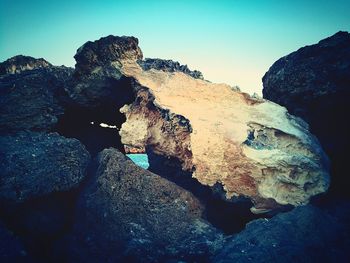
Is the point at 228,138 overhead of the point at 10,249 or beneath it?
overhead

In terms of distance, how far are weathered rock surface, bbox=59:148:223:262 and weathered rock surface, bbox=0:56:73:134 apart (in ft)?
2.85

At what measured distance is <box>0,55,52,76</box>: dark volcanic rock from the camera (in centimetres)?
405

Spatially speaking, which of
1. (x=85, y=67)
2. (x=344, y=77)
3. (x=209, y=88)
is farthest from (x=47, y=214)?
(x=344, y=77)

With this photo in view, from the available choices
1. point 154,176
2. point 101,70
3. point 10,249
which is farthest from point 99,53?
point 10,249

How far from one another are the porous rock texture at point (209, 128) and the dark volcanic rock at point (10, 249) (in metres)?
1.37

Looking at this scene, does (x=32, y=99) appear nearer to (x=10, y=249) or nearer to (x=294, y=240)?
(x=10, y=249)

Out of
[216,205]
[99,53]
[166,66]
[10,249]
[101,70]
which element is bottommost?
[10,249]

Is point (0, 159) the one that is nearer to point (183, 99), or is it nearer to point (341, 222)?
point (183, 99)

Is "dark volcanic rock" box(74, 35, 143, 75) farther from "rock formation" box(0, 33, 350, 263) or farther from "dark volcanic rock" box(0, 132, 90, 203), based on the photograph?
"dark volcanic rock" box(0, 132, 90, 203)

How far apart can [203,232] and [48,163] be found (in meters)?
1.62

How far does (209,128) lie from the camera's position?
2.72 meters

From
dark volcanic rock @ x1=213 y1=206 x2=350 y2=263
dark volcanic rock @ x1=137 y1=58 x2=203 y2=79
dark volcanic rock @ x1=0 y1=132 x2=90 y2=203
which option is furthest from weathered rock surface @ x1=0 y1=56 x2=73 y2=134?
dark volcanic rock @ x1=213 y1=206 x2=350 y2=263

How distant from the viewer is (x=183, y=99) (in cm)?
302

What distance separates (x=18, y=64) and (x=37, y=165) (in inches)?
90.2
